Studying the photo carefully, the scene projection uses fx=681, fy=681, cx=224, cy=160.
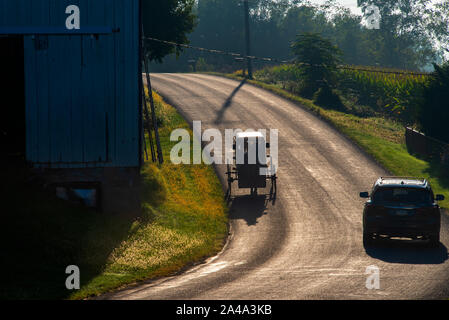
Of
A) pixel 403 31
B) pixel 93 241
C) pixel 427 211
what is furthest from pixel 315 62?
pixel 403 31

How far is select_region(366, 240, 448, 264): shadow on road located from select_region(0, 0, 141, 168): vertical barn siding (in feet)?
28.3

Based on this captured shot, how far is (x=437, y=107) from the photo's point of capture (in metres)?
39.2

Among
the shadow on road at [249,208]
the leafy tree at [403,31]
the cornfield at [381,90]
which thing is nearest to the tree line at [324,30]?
the leafy tree at [403,31]


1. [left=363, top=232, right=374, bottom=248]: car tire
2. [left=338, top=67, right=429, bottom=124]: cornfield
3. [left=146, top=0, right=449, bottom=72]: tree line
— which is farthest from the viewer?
[left=146, top=0, right=449, bottom=72]: tree line

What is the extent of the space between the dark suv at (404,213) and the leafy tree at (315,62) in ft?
110

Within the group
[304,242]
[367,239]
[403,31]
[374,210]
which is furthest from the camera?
[403,31]

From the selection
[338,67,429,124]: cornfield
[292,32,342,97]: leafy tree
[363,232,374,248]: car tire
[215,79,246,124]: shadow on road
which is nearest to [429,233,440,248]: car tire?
[363,232,374,248]: car tire

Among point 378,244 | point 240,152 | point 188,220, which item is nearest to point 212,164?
point 240,152

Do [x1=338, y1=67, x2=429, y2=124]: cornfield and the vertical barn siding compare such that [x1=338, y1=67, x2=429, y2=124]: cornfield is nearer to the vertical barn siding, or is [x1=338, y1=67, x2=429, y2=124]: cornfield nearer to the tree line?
the vertical barn siding

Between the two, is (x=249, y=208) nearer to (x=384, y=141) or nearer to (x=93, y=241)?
(x=93, y=241)

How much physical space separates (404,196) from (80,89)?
1068cm

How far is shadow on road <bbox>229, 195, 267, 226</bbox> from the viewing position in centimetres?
2642

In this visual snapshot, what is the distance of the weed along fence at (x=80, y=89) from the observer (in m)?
21.6
